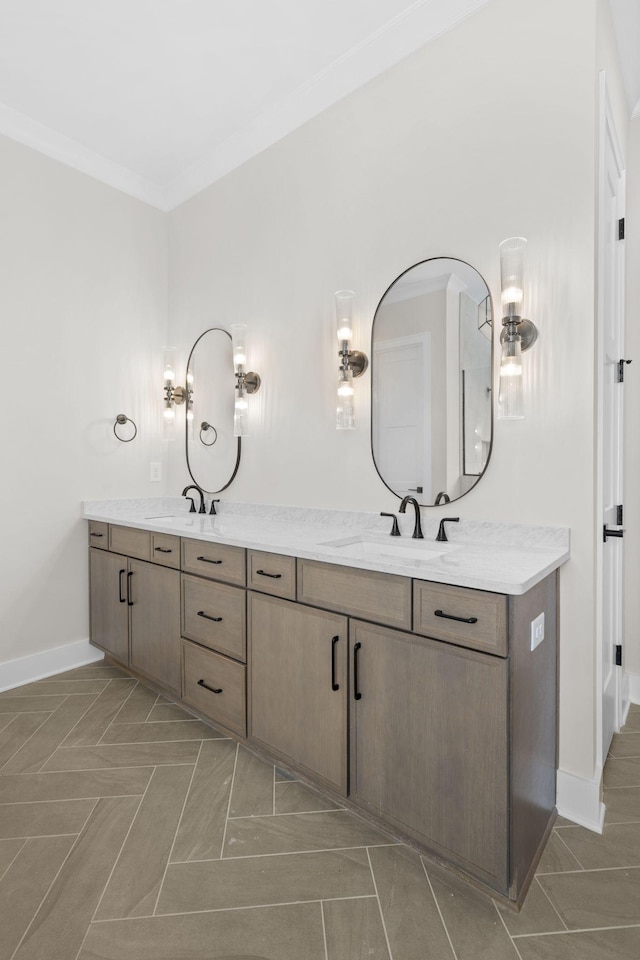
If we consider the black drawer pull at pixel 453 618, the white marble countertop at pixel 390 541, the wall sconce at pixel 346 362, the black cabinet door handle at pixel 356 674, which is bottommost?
the black cabinet door handle at pixel 356 674

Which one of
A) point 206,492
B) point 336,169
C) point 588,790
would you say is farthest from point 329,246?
point 588,790

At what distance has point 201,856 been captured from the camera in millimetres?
1637

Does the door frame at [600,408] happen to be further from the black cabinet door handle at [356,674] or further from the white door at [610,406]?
the black cabinet door handle at [356,674]

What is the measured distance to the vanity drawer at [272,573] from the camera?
199 centimetres

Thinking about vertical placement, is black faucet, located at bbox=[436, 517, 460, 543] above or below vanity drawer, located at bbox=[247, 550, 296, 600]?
above

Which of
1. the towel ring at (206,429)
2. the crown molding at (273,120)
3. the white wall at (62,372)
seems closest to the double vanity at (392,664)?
the towel ring at (206,429)

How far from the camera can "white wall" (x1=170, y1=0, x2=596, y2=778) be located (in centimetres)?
183

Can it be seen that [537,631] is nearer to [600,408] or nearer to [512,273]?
[600,408]

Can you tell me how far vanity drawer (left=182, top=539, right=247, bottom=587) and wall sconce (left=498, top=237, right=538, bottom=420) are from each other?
124 cm

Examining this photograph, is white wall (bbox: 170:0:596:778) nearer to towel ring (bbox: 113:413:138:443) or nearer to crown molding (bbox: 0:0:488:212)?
crown molding (bbox: 0:0:488:212)

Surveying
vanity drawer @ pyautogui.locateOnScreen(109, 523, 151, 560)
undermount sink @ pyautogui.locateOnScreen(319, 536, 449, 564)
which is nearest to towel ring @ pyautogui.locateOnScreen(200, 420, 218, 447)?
vanity drawer @ pyautogui.locateOnScreen(109, 523, 151, 560)

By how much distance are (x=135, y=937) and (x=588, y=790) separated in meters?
1.51

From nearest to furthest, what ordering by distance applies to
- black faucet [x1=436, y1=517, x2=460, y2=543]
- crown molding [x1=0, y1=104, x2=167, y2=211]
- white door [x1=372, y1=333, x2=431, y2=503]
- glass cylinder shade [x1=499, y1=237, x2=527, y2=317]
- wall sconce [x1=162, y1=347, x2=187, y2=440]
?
glass cylinder shade [x1=499, y1=237, x2=527, y2=317] → black faucet [x1=436, y1=517, x2=460, y2=543] → white door [x1=372, y1=333, x2=431, y2=503] → crown molding [x1=0, y1=104, x2=167, y2=211] → wall sconce [x1=162, y1=347, x2=187, y2=440]

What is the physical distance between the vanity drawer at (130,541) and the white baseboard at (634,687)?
2575mm
